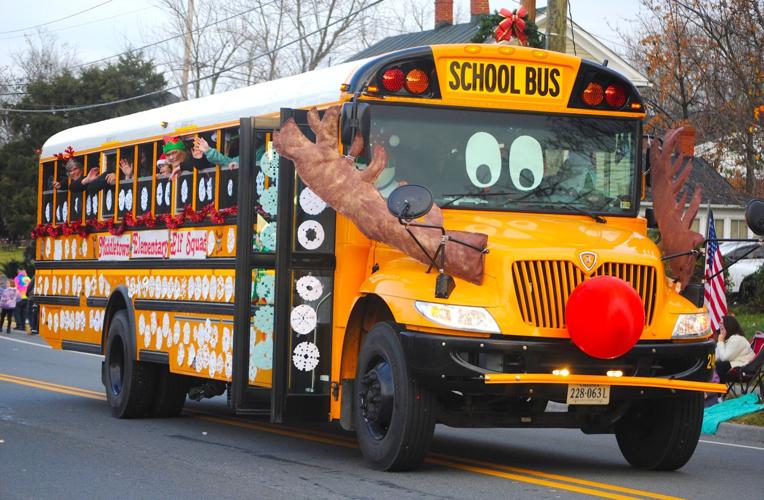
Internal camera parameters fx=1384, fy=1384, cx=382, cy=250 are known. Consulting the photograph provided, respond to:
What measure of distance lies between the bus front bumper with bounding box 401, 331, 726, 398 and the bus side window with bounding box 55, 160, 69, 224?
733cm

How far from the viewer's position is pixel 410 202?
8.55m

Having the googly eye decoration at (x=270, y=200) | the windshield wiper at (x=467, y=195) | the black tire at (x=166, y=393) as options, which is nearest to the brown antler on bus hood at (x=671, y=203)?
the windshield wiper at (x=467, y=195)

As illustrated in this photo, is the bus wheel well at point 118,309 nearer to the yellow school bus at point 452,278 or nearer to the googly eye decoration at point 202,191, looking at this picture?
the yellow school bus at point 452,278

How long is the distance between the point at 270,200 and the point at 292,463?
1.94m

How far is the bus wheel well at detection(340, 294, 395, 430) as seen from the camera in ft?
31.6

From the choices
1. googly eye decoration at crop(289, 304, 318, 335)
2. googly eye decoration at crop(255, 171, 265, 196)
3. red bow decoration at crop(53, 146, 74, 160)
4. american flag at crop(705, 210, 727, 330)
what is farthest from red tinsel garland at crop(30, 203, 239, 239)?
american flag at crop(705, 210, 727, 330)

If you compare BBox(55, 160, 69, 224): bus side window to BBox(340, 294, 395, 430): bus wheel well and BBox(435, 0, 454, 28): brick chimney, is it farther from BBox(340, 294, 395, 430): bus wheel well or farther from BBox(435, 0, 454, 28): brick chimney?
BBox(435, 0, 454, 28): brick chimney

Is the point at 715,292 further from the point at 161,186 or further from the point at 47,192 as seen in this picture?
the point at 47,192

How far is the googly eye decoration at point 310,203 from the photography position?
9.88 m

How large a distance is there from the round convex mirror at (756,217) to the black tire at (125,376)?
6.22 m

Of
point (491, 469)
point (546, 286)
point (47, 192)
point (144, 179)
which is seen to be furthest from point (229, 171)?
point (47, 192)

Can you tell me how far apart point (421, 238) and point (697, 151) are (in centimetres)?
1812

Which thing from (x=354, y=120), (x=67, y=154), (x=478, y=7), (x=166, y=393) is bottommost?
(x=166, y=393)

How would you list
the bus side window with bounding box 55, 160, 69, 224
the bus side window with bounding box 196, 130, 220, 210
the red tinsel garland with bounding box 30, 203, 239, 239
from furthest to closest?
1. the bus side window with bounding box 55, 160, 69, 224
2. the bus side window with bounding box 196, 130, 220, 210
3. the red tinsel garland with bounding box 30, 203, 239, 239
